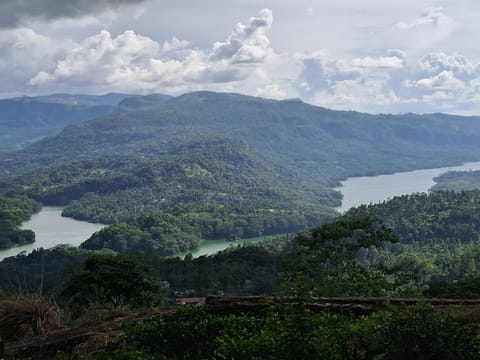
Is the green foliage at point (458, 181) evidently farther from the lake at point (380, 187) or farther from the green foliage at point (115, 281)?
the green foliage at point (115, 281)

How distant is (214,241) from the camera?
9350 cm

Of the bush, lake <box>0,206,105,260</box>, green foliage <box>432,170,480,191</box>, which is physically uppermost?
the bush

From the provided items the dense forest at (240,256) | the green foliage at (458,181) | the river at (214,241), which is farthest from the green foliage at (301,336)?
the green foliage at (458,181)

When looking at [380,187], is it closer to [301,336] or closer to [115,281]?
[115,281]

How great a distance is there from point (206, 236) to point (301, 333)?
297 feet

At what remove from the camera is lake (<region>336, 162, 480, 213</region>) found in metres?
119

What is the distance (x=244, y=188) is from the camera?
478 ft

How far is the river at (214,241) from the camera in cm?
8200

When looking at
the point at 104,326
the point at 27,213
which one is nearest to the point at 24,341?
the point at 104,326

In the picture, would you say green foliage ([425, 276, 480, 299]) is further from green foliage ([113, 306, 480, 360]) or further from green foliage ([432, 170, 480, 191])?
green foliage ([432, 170, 480, 191])

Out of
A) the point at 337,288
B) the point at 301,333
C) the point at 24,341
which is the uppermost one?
the point at 301,333

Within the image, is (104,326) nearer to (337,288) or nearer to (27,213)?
(337,288)

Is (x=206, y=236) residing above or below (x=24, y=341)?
below

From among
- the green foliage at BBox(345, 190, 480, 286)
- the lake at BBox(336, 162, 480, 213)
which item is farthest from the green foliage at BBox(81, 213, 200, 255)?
the lake at BBox(336, 162, 480, 213)
